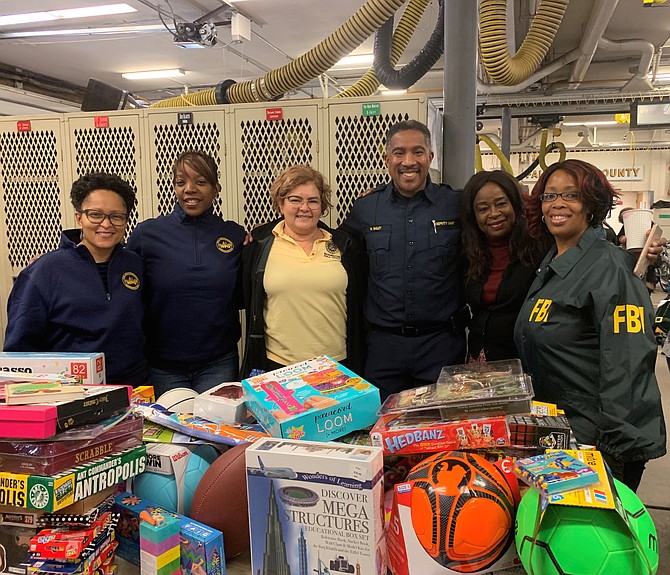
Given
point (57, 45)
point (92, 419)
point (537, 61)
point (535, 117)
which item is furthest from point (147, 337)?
point (535, 117)

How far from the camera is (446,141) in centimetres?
339

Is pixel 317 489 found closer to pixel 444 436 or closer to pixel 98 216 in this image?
pixel 444 436

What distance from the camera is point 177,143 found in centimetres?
351

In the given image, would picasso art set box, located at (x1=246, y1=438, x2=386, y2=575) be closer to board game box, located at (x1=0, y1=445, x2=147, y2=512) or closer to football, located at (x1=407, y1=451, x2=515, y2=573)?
football, located at (x1=407, y1=451, x2=515, y2=573)

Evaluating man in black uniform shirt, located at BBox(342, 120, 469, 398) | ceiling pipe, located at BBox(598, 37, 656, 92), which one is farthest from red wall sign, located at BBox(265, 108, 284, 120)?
ceiling pipe, located at BBox(598, 37, 656, 92)

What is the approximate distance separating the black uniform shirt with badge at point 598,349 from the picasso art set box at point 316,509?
3.00 ft

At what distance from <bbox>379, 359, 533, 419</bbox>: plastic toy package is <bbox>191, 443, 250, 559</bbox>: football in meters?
0.40

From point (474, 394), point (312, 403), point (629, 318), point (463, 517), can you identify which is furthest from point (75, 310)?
A: point (629, 318)

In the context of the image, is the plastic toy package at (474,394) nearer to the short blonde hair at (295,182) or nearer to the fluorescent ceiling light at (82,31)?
the short blonde hair at (295,182)

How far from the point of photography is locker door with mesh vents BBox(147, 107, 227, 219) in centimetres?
345

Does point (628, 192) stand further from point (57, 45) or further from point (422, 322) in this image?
point (422, 322)

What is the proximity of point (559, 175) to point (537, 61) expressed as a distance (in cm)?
333

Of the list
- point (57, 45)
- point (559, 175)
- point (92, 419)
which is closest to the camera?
point (92, 419)

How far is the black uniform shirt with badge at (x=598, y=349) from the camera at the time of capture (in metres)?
1.76
